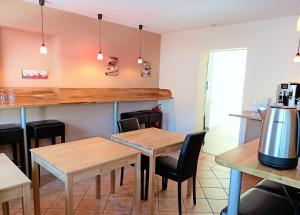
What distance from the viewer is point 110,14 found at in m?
3.71

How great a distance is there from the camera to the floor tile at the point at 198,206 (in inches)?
101

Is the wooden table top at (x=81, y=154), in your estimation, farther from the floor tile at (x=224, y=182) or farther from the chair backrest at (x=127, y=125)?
the floor tile at (x=224, y=182)

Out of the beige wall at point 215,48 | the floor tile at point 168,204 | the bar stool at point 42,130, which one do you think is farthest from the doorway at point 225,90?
the bar stool at point 42,130

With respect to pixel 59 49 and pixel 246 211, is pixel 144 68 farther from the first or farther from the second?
pixel 246 211

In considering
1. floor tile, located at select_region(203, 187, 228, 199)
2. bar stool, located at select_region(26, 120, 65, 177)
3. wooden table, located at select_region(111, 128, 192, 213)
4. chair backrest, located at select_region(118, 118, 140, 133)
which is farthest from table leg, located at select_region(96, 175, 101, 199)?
floor tile, located at select_region(203, 187, 228, 199)

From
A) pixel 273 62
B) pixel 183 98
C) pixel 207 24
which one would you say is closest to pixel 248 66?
pixel 273 62

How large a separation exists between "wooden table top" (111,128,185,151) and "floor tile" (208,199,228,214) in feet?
2.87

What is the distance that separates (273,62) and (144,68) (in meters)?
2.54

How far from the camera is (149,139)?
8.41 ft

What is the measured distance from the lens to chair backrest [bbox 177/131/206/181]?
2260 millimetres

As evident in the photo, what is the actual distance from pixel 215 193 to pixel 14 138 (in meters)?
2.69

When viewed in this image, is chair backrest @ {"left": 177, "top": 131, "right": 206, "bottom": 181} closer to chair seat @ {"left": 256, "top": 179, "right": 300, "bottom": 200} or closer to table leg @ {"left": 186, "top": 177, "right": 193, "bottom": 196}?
table leg @ {"left": 186, "top": 177, "right": 193, "bottom": 196}

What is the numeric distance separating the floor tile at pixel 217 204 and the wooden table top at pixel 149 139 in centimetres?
87

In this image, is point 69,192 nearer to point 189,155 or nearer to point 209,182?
point 189,155
